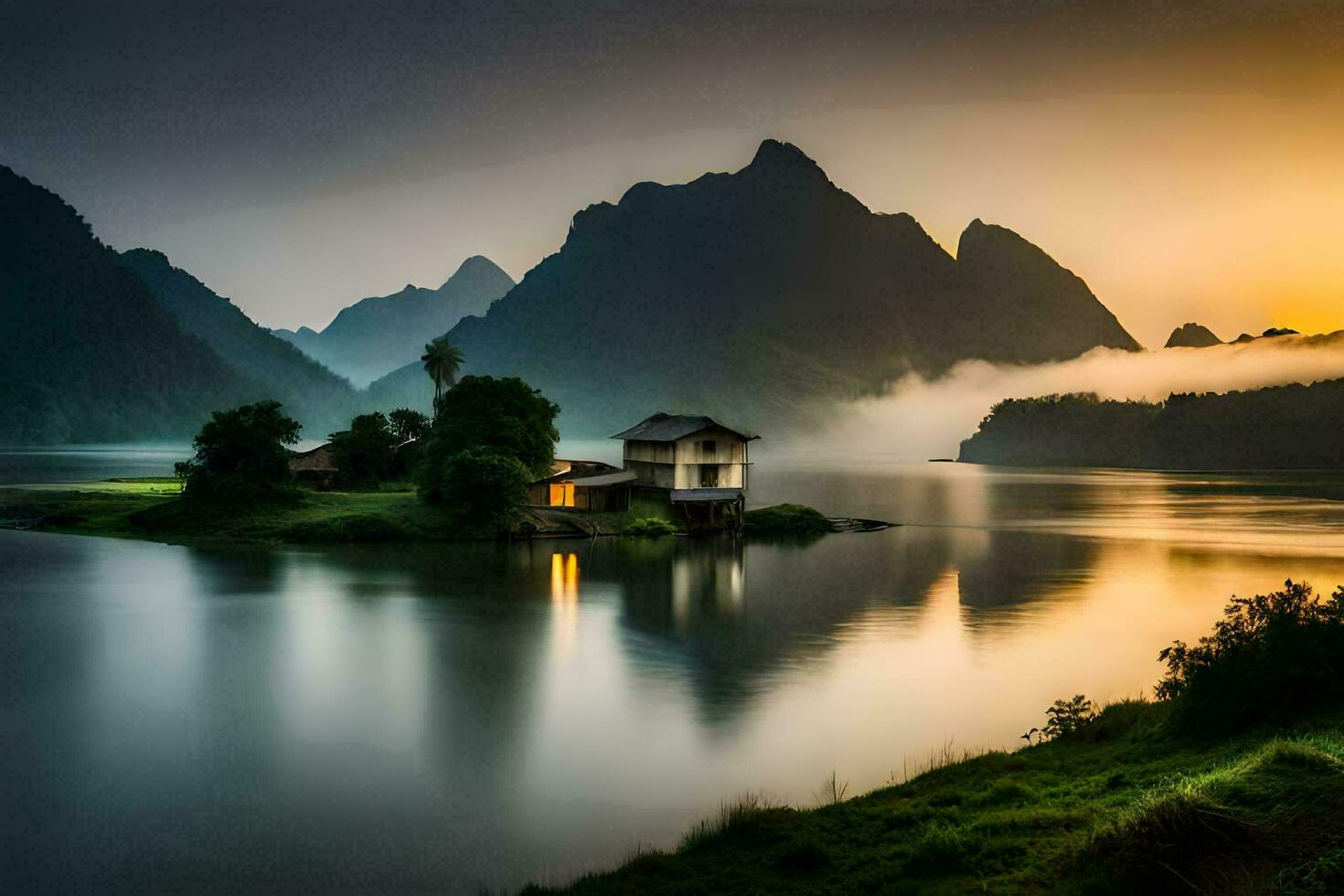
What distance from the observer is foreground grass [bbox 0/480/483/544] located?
5725 centimetres

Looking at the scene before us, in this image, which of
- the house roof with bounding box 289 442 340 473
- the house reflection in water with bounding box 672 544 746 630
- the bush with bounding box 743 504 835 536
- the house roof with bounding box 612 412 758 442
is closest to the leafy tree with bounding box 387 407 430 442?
the house roof with bounding box 289 442 340 473

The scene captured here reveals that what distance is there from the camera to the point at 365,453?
246 feet

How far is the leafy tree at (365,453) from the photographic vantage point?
74.1 metres

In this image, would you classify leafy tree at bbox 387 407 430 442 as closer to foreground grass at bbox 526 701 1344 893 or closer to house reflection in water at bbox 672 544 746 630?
house reflection in water at bbox 672 544 746 630

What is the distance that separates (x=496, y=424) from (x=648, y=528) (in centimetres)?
1243

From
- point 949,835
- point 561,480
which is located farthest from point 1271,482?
point 949,835

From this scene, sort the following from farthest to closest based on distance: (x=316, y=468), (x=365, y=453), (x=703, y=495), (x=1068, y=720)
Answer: (x=365, y=453)
(x=316, y=468)
(x=703, y=495)
(x=1068, y=720)

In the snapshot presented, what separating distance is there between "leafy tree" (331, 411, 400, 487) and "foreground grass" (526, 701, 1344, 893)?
63507mm

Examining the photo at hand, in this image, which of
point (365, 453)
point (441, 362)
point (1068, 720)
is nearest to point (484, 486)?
point (365, 453)

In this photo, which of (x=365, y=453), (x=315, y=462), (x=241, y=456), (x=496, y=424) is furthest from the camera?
(x=365, y=453)

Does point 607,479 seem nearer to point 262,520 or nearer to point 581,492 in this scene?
point 581,492

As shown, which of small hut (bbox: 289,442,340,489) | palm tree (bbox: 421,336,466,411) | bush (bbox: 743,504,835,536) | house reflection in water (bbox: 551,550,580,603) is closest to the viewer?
house reflection in water (bbox: 551,550,580,603)

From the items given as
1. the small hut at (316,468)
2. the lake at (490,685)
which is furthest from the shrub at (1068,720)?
the small hut at (316,468)

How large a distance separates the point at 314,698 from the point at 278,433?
A: 130ft
